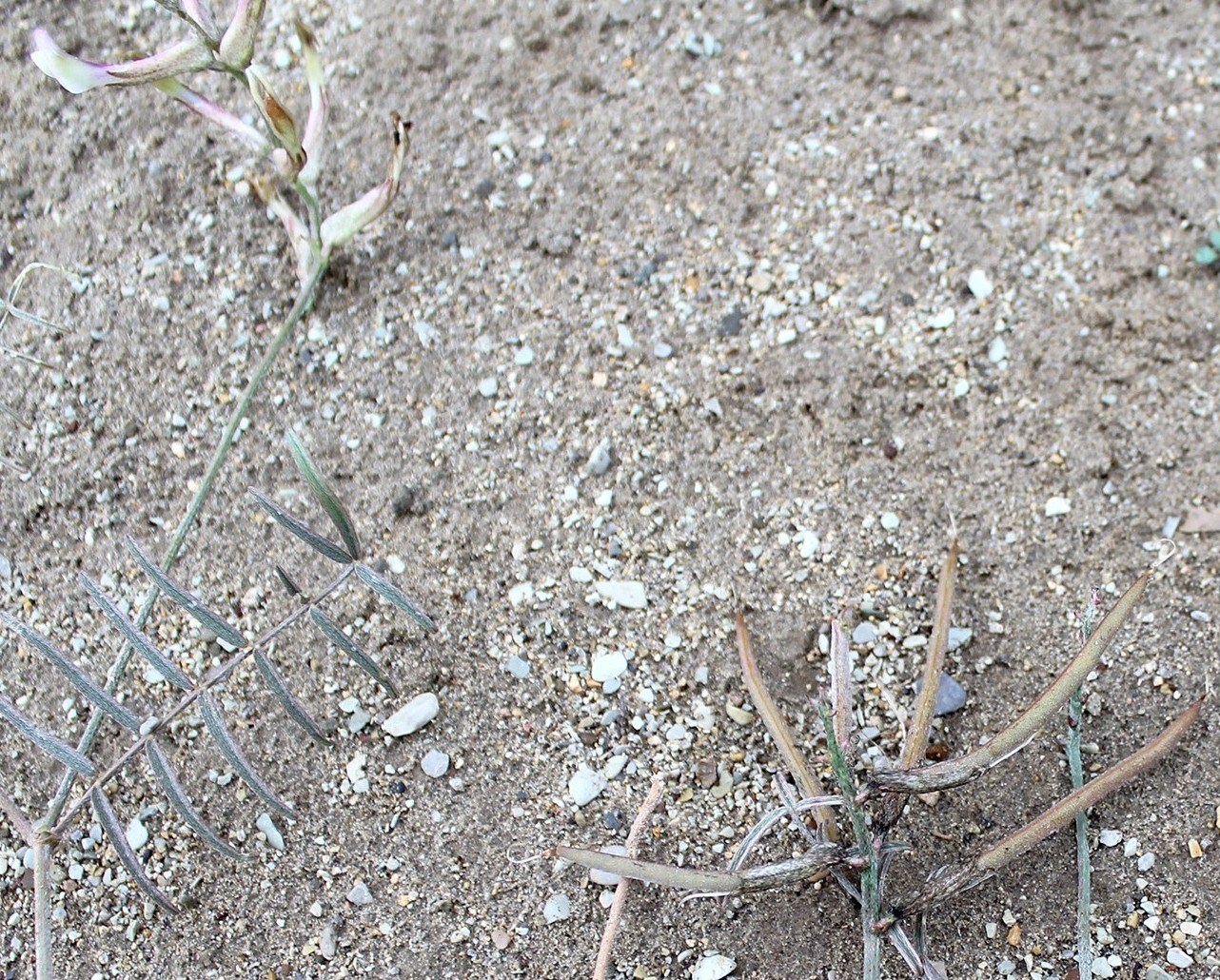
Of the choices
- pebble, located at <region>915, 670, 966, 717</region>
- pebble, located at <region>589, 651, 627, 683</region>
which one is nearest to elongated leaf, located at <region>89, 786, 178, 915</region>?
pebble, located at <region>589, 651, 627, 683</region>

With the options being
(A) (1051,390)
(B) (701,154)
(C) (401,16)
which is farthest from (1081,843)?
(C) (401,16)

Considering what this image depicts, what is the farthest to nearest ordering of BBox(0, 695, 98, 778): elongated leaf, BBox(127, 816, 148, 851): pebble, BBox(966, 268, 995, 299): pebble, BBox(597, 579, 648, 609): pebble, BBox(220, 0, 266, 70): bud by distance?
BBox(966, 268, 995, 299): pebble, BBox(597, 579, 648, 609): pebble, BBox(127, 816, 148, 851): pebble, BBox(220, 0, 266, 70): bud, BBox(0, 695, 98, 778): elongated leaf

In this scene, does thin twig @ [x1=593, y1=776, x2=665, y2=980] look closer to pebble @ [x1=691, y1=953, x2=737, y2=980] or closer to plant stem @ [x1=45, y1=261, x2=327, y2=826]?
pebble @ [x1=691, y1=953, x2=737, y2=980]

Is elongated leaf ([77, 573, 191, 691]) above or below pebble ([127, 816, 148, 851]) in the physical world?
above

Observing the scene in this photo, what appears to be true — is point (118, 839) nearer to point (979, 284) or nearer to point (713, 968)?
point (713, 968)

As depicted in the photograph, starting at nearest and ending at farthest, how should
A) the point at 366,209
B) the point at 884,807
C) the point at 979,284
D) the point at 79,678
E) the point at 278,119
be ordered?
the point at 79,678, the point at 884,807, the point at 278,119, the point at 366,209, the point at 979,284

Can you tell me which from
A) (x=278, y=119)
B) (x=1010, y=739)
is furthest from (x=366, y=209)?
(x=1010, y=739)

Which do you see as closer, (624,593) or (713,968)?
(713,968)
